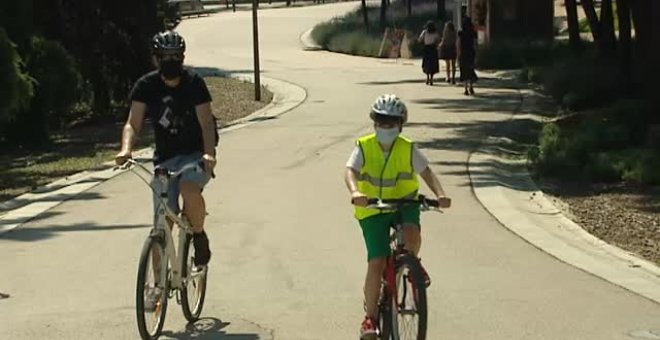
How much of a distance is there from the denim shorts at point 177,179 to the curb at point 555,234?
3369mm

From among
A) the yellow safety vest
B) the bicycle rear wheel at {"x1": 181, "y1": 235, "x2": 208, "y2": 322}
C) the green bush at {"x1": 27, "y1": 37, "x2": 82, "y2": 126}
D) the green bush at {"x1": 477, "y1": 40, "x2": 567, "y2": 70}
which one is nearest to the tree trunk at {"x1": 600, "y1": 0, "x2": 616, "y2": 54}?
the green bush at {"x1": 477, "y1": 40, "x2": 567, "y2": 70}

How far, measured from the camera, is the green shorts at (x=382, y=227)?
7547 millimetres

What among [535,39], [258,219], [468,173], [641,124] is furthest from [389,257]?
[535,39]

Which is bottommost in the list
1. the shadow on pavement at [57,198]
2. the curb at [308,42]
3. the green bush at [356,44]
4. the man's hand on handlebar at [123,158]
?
the curb at [308,42]

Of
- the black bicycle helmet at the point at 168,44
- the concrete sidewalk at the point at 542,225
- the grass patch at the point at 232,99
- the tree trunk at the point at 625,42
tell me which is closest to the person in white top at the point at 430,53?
the grass patch at the point at 232,99

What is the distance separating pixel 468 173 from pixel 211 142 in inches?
366

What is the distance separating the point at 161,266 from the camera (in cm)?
834

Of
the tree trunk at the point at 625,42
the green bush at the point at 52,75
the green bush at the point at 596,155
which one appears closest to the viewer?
the green bush at the point at 596,155

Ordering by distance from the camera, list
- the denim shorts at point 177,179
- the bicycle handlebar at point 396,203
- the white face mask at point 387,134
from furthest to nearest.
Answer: the denim shorts at point 177,179 < the white face mask at point 387,134 < the bicycle handlebar at point 396,203

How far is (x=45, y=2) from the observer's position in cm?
2916

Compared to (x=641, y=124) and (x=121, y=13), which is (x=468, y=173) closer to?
(x=641, y=124)

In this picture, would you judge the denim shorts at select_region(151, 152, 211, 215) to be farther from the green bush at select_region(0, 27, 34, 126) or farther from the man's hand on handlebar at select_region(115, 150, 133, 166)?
the green bush at select_region(0, 27, 34, 126)

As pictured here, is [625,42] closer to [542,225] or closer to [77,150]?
[77,150]

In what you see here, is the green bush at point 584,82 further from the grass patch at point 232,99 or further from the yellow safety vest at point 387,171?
the yellow safety vest at point 387,171
